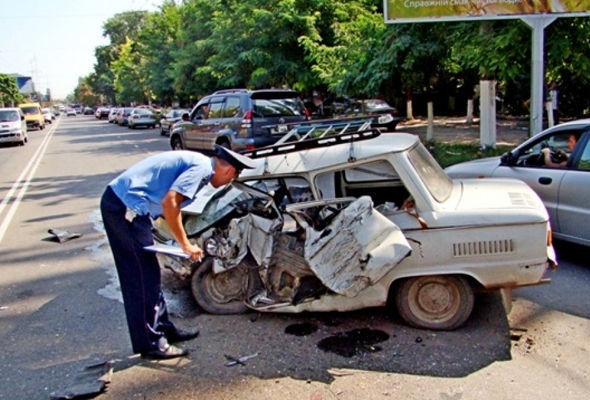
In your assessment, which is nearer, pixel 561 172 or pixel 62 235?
pixel 561 172

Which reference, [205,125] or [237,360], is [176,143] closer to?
[205,125]

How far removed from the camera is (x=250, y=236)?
15.0 feet

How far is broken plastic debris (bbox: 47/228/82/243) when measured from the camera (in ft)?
25.7

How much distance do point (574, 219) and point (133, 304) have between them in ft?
14.7

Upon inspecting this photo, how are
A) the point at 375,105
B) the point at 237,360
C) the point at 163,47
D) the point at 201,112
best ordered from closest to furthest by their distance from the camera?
the point at 237,360 → the point at 201,112 → the point at 375,105 → the point at 163,47

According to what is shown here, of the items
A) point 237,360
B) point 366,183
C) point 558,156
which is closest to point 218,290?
point 237,360

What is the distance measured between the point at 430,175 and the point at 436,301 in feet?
3.53

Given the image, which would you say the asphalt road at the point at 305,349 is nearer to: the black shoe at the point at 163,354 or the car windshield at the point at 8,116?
the black shoe at the point at 163,354

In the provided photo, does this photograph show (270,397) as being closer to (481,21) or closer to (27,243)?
(27,243)

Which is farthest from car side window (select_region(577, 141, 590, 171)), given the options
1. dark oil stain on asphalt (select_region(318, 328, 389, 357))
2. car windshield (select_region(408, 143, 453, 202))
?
dark oil stain on asphalt (select_region(318, 328, 389, 357))

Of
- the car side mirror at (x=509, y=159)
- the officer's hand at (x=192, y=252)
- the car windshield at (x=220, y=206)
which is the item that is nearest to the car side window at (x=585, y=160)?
the car side mirror at (x=509, y=159)

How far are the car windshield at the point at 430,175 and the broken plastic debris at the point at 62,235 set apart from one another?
17.3 ft

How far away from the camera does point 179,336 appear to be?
439cm

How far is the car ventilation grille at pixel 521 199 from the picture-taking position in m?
4.46
